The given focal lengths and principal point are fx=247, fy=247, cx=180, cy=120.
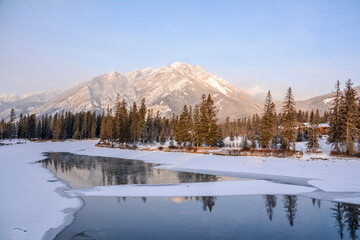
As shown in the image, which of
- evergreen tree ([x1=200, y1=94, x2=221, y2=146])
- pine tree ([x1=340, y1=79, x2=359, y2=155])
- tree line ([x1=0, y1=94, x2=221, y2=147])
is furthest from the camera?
tree line ([x1=0, y1=94, x2=221, y2=147])

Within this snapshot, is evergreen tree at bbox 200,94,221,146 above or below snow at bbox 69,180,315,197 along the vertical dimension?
above

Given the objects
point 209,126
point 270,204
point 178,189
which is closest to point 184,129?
point 209,126

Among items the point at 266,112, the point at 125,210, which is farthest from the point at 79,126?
the point at 125,210

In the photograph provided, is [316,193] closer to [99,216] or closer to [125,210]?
[125,210]

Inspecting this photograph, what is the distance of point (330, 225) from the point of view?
494 inches

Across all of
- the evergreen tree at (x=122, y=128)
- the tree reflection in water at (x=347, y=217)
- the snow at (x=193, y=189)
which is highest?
the evergreen tree at (x=122, y=128)

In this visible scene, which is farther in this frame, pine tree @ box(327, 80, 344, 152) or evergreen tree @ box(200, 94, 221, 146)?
evergreen tree @ box(200, 94, 221, 146)

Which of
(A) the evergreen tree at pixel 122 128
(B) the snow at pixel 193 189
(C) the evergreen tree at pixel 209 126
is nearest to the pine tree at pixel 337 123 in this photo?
(C) the evergreen tree at pixel 209 126

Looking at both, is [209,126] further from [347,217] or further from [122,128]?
[347,217]

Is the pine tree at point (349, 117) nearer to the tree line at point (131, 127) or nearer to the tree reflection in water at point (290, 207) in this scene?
the tree line at point (131, 127)

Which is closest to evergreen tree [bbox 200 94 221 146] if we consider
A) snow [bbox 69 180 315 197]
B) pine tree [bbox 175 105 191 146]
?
pine tree [bbox 175 105 191 146]

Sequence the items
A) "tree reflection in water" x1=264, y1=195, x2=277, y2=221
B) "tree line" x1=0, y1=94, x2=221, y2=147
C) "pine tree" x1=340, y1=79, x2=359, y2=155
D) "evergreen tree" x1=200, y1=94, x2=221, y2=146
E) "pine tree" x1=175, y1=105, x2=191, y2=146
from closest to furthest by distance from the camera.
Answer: "tree reflection in water" x1=264, y1=195, x2=277, y2=221
"pine tree" x1=340, y1=79, x2=359, y2=155
"evergreen tree" x1=200, y1=94, x2=221, y2=146
"tree line" x1=0, y1=94, x2=221, y2=147
"pine tree" x1=175, y1=105, x2=191, y2=146

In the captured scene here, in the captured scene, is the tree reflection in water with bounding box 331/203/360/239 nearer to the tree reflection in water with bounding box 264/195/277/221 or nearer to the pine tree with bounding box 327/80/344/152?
the tree reflection in water with bounding box 264/195/277/221

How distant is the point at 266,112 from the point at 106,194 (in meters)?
47.0
